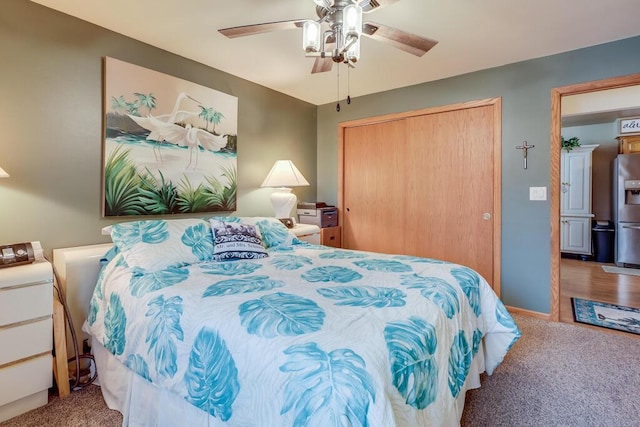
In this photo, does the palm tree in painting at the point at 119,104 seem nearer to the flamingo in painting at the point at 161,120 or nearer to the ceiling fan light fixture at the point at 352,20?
the flamingo in painting at the point at 161,120

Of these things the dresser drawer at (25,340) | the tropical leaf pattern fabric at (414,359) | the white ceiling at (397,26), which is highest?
the white ceiling at (397,26)

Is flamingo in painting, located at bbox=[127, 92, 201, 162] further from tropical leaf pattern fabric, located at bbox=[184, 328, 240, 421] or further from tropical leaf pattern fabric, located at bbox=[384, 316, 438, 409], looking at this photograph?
tropical leaf pattern fabric, located at bbox=[384, 316, 438, 409]

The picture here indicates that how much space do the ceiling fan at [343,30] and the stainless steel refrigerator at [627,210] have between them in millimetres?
5198

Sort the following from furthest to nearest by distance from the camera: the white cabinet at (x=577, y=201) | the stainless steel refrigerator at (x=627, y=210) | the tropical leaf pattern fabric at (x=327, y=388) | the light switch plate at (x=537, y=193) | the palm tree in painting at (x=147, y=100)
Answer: the white cabinet at (x=577, y=201) → the stainless steel refrigerator at (x=627, y=210) → the light switch plate at (x=537, y=193) → the palm tree in painting at (x=147, y=100) → the tropical leaf pattern fabric at (x=327, y=388)

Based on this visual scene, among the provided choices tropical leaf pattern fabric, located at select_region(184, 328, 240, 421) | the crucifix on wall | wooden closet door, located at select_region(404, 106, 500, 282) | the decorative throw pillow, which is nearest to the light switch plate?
the crucifix on wall

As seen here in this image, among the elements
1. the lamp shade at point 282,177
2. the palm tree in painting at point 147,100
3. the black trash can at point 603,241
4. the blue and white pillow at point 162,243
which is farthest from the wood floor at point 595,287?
the palm tree in painting at point 147,100

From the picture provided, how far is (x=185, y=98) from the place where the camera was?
2770 millimetres

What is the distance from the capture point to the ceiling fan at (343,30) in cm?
152

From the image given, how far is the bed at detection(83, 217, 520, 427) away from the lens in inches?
35.8

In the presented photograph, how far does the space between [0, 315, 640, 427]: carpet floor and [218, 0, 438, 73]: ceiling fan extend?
1.98 m

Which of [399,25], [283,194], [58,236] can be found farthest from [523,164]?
[58,236]

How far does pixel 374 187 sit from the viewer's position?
12.9 feet

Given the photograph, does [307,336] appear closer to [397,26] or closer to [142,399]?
[142,399]

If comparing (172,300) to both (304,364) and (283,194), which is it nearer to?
(304,364)
